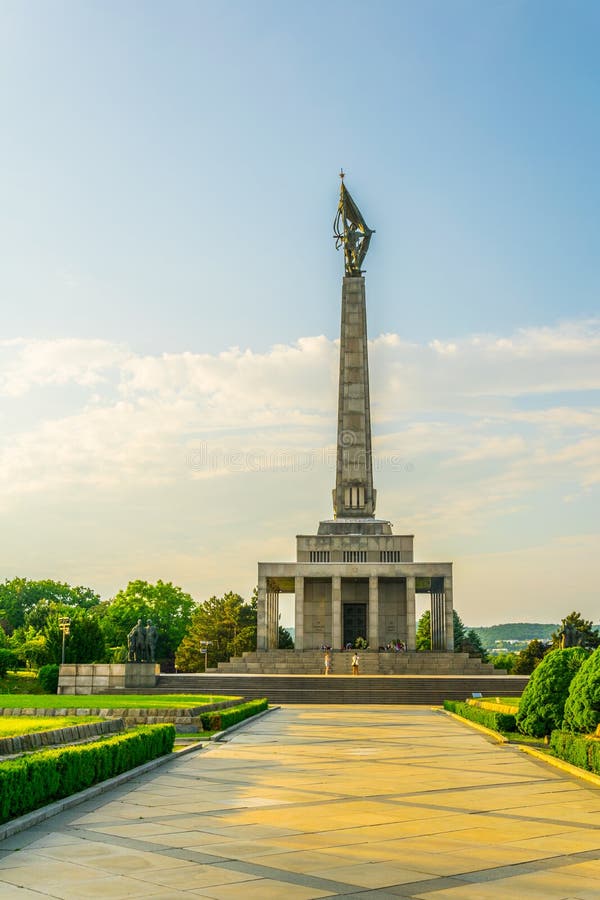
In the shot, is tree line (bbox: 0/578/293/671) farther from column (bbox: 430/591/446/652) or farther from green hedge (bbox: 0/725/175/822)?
green hedge (bbox: 0/725/175/822)

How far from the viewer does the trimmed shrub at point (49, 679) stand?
3959 centimetres

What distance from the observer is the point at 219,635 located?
244 feet

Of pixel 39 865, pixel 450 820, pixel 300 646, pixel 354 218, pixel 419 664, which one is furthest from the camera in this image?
pixel 354 218

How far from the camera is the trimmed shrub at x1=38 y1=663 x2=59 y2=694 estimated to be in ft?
130

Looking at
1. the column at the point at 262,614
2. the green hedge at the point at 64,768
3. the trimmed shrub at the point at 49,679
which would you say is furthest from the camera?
the column at the point at 262,614

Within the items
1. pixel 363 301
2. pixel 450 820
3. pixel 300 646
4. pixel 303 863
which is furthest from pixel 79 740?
pixel 363 301

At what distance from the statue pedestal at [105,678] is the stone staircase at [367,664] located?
24.2 feet

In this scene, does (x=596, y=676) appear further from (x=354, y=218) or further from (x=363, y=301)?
(x=354, y=218)

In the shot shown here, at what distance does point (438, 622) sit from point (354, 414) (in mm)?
12925

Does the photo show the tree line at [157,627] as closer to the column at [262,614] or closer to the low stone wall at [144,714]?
the column at [262,614]

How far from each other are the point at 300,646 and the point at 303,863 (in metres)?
44.7

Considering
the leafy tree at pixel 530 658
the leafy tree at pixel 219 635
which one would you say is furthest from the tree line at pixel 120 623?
the leafy tree at pixel 530 658

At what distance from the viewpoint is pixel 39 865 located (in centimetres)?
760

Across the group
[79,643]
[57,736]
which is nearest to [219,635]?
[79,643]
